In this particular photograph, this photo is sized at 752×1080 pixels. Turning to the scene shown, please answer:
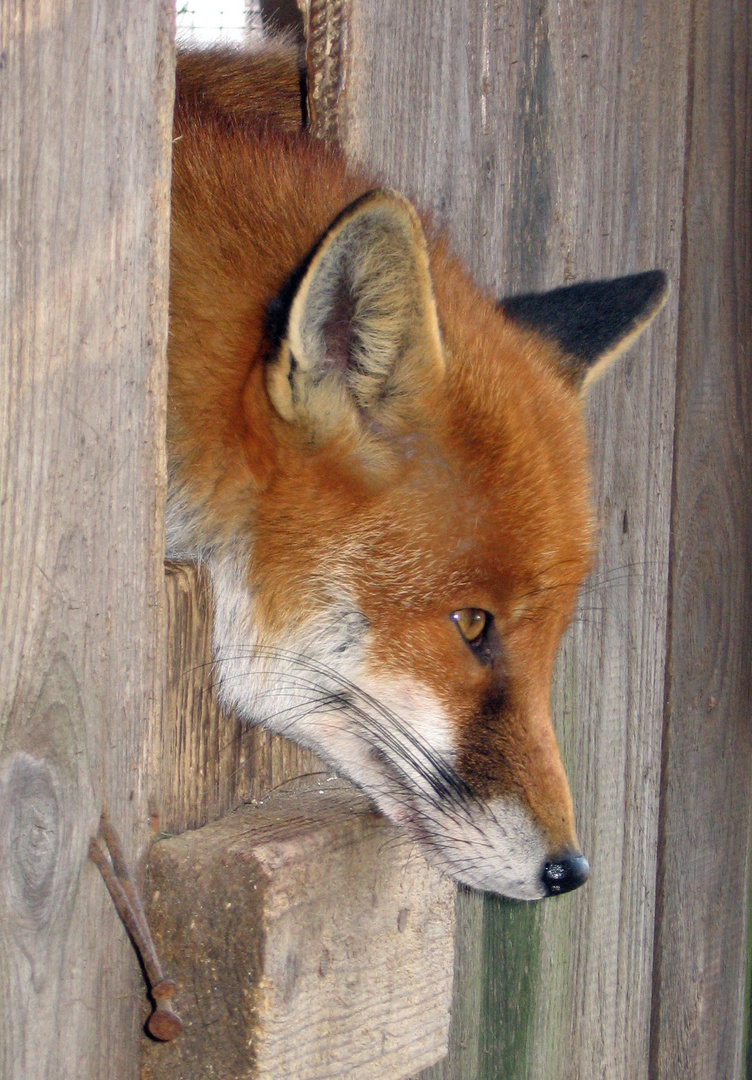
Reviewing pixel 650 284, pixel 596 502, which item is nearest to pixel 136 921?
pixel 596 502

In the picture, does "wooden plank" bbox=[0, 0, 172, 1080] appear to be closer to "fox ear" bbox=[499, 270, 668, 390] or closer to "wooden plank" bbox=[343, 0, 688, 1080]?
"wooden plank" bbox=[343, 0, 688, 1080]

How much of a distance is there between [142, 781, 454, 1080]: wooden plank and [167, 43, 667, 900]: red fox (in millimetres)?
152

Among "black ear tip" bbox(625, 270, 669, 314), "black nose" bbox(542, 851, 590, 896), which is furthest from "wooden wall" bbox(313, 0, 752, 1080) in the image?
"black nose" bbox(542, 851, 590, 896)

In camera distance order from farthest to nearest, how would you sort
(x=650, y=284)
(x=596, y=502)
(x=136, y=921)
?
(x=596, y=502), (x=650, y=284), (x=136, y=921)

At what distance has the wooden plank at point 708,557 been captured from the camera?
3072 mm

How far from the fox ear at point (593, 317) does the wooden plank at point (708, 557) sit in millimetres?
467

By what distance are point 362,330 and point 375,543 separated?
0.40 m

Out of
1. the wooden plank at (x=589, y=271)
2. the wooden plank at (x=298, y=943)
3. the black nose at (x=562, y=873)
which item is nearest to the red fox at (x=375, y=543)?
the black nose at (x=562, y=873)

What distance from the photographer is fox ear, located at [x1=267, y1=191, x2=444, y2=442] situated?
1854 millimetres

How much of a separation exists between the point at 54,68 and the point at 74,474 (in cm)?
53

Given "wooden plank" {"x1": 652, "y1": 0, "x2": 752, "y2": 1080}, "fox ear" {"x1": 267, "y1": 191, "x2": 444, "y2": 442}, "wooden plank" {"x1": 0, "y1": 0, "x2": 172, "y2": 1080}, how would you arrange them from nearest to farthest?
1. "wooden plank" {"x1": 0, "y1": 0, "x2": 172, "y2": 1080}
2. "fox ear" {"x1": 267, "y1": 191, "x2": 444, "y2": 442}
3. "wooden plank" {"x1": 652, "y1": 0, "x2": 752, "y2": 1080}

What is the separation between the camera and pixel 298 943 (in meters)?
1.76

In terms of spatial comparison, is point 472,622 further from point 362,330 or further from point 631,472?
point 631,472

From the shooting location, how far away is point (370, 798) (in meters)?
2.15
